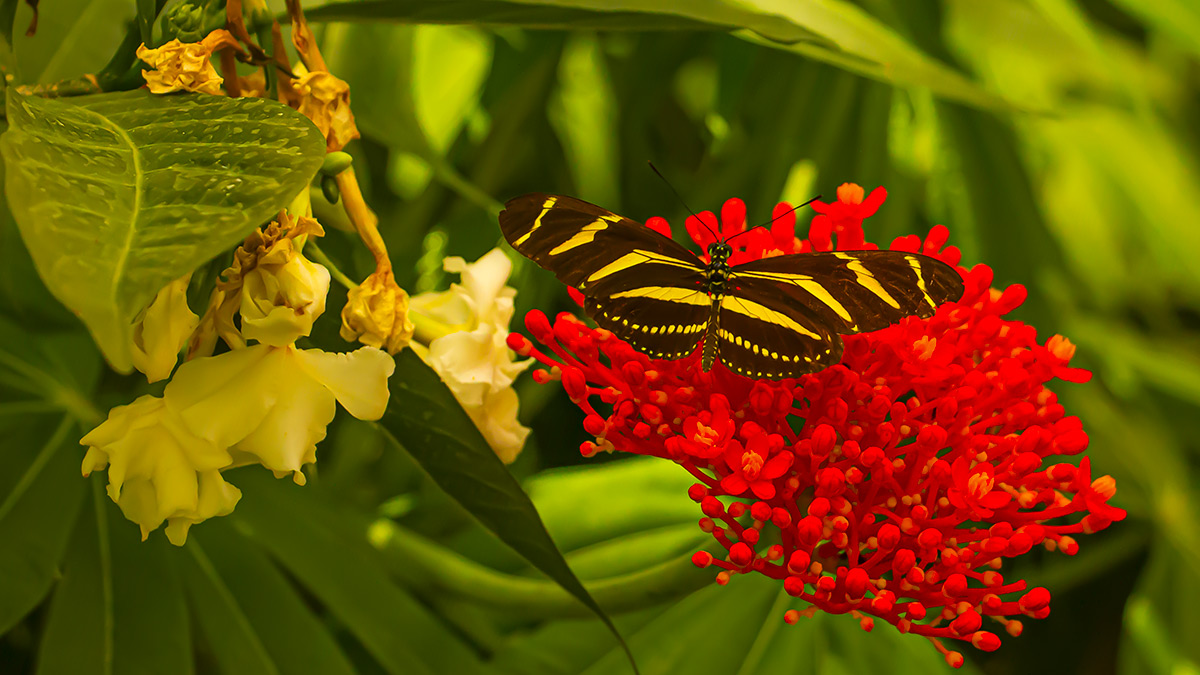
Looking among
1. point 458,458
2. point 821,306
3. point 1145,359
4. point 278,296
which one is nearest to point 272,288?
point 278,296

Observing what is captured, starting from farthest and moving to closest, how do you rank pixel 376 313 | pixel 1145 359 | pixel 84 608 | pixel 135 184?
pixel 1145 359, pixel 84 608, pixel 376 313, pixel 135 184

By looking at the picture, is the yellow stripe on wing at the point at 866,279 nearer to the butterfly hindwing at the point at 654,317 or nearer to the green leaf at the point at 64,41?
the butterfly hindwing at the point at 654,317

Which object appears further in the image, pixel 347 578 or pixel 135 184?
pixel 347 578

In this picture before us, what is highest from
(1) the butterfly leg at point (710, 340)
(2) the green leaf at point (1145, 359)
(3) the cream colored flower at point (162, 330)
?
(2) the green leaf at point (1145, 359)

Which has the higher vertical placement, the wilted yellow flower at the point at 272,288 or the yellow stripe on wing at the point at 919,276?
the yellow stripe on wing at the point at 919,276

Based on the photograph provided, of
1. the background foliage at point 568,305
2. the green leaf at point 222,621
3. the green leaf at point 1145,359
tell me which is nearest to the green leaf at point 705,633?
the background foliage at point 568,305

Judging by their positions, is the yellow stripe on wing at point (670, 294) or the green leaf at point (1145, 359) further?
the green leaf at point (1145, 359)

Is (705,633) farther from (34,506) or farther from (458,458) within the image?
(34,506)
